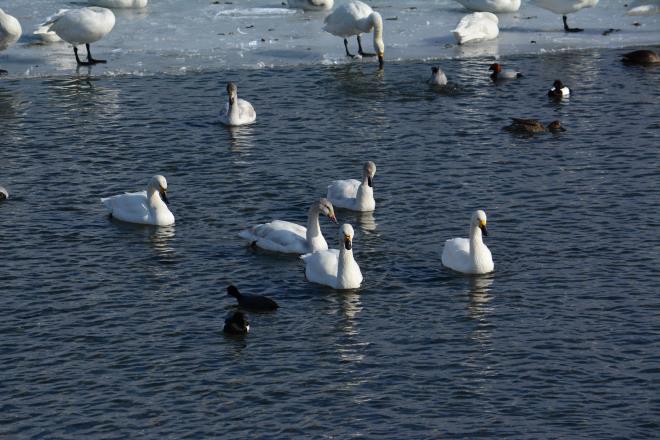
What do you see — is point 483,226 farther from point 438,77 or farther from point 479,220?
point 438,77

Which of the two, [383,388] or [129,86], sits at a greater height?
[129,86]

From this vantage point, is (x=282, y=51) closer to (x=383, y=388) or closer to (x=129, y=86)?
(x=129, y=86)

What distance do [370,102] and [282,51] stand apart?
4.78 metres

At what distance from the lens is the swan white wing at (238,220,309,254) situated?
22141 mm

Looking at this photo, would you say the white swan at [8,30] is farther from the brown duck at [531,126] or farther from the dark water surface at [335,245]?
the brown duck at [531,126]

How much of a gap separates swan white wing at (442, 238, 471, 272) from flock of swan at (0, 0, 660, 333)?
0.01 m

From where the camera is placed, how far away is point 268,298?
774 inches

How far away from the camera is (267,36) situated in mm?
36969

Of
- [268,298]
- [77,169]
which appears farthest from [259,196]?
[268,298]

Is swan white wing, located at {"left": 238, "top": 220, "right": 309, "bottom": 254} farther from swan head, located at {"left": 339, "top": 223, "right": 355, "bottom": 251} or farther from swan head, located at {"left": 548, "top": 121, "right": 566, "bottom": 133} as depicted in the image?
swan head, located at {"left": 548, "top": 121, "right": 566, "bottom": 133}

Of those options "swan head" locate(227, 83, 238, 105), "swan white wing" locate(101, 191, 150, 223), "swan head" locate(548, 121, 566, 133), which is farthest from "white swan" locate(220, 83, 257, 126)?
"swan head" locate(548, 121, 566, 133)

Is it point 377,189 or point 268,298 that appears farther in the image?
point 377,189

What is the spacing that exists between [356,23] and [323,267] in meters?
15.4

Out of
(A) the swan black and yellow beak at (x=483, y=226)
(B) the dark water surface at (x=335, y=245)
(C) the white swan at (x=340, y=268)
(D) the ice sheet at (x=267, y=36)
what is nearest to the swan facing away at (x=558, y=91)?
(B) the dark water surface at (x=335, y=245)
